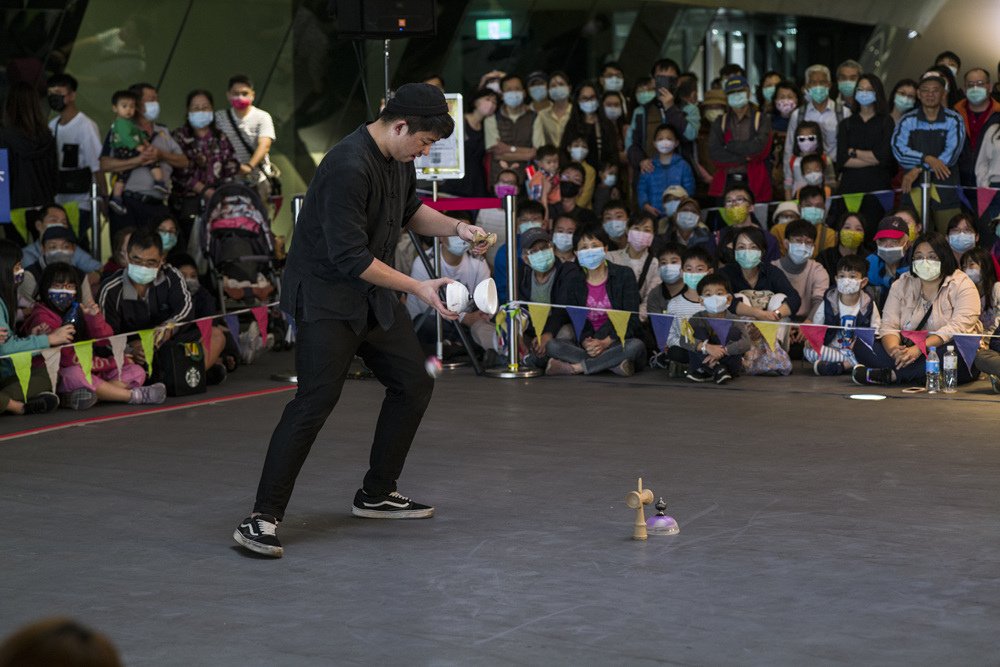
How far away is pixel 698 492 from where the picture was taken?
19.6ft

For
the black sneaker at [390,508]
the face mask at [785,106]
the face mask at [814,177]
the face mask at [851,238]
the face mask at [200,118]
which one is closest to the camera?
the black sneaker at [390,508]

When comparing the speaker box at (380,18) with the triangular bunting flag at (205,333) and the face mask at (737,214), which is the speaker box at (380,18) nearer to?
the triangular bunting flag at (205,333)

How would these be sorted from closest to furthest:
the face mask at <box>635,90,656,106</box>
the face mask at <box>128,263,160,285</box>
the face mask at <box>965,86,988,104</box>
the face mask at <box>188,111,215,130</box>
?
1. the face mask at <box>128,263,160,285</box>
2. the face mask at <box>188,111,215,130</box>
3. the face mask at <box>965,86,988,104</box>
4. the face mask at <box>635,90,656,106</box>

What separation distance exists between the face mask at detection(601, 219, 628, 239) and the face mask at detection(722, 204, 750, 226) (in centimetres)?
79

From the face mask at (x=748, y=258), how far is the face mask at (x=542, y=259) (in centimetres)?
126

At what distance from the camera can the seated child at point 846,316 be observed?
31.3 feet

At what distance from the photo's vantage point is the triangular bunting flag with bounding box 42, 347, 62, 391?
850 cm

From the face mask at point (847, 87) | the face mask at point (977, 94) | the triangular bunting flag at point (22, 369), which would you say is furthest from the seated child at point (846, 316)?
the triangular bunting flag at point (22, 369)

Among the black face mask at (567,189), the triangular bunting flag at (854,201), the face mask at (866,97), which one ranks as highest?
the face mask at (866,97)

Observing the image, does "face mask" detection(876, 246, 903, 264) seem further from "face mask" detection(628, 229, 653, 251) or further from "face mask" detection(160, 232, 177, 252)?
"face mask" detection(160, 232, 177, 252)

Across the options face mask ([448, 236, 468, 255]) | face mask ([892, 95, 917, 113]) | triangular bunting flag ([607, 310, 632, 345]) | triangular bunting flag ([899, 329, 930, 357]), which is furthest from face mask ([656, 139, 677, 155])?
triangular bunting flag ([899, 329, 930, 357])

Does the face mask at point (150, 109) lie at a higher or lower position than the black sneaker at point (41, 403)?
higher

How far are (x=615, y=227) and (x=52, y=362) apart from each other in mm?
4268

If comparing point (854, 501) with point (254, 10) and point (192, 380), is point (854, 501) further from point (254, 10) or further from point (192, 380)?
point (254, 10)
